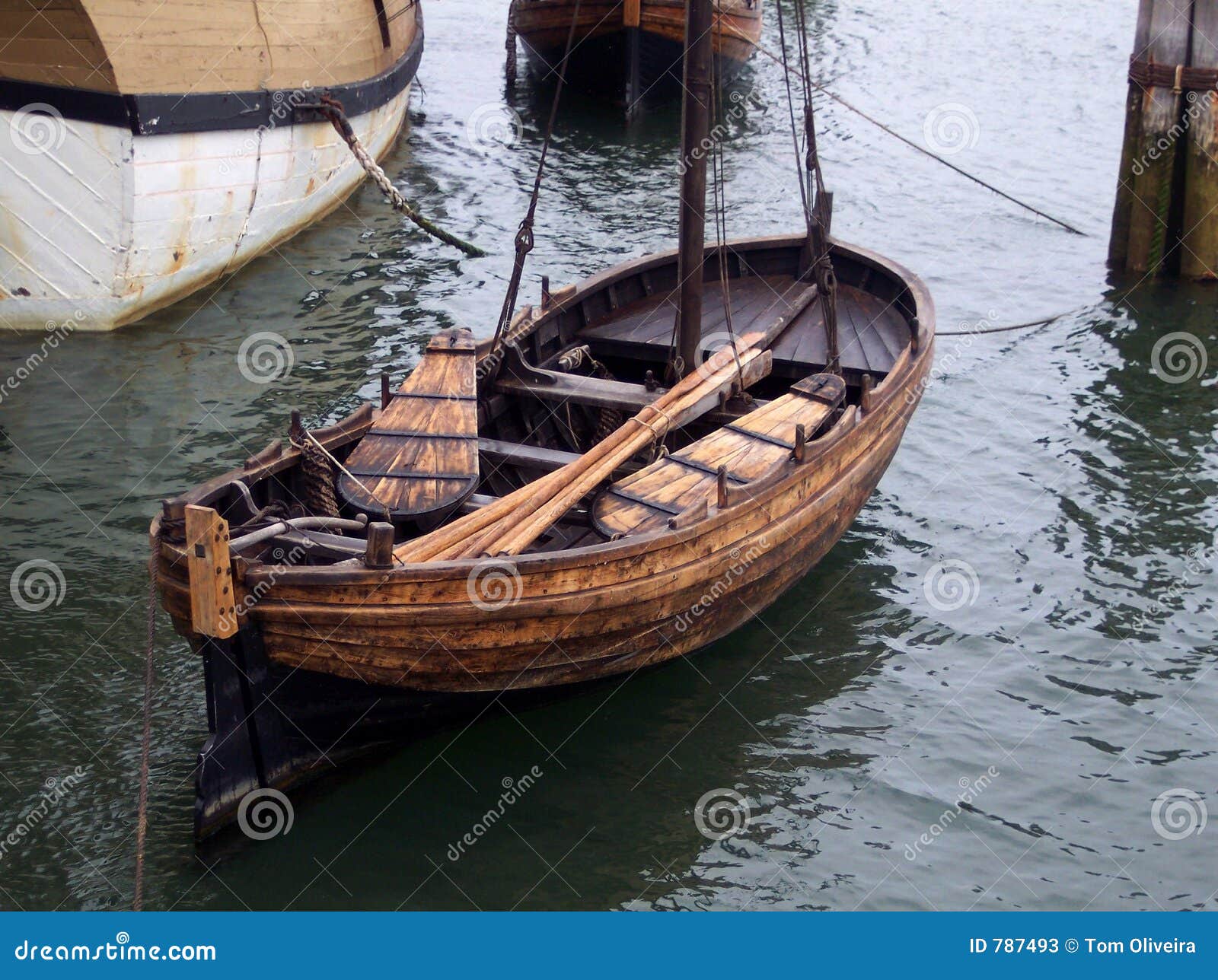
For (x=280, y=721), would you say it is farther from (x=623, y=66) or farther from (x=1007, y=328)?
→ (x=623, y=66)

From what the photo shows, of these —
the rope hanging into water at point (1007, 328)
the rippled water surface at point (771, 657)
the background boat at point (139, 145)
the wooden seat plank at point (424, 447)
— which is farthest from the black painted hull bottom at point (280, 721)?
the rope hanging into water at point (1007, 328)

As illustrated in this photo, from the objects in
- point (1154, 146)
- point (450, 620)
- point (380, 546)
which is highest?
point (1154, 146)

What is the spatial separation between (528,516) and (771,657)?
238cm

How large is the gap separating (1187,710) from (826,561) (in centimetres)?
282

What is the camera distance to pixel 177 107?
43.8 ft

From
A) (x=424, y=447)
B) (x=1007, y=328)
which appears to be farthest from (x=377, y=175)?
(x=1007, y=328)

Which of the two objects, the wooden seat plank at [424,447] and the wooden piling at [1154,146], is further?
the wooden piling at [1154,146]

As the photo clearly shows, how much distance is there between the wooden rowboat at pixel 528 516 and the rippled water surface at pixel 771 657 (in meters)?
0.51

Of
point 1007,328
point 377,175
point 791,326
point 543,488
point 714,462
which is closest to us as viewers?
point 543,488

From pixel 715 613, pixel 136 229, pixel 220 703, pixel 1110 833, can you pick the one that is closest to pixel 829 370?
pixel 715 613

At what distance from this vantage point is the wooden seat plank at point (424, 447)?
806cm

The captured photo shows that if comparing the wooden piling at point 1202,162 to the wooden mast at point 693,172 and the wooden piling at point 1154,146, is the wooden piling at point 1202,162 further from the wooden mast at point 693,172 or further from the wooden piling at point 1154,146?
the wooden mast at point 693,172

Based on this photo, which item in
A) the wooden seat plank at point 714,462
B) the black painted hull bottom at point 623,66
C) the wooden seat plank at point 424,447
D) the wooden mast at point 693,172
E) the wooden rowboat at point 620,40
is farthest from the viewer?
the black painted hull bottom at point 623,66

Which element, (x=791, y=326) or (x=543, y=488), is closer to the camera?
(x=543, y=488)
